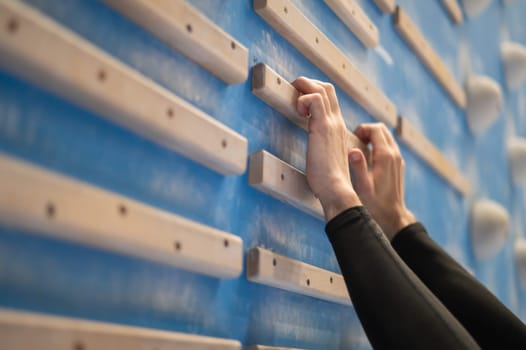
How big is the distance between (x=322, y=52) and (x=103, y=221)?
44 cm

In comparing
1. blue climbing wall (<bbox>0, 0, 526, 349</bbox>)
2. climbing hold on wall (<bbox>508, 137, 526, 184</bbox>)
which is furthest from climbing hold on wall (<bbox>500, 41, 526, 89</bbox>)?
blue climbing wall (<bbox>0, 0, 526, 349</bbox>)

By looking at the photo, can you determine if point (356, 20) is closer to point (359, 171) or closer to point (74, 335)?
point (359, 171)

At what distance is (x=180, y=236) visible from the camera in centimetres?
55

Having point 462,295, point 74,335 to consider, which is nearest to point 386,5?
point 462,295

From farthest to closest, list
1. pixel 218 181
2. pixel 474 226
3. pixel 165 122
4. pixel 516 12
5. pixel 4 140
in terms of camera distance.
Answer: pixel 516 12 → pixel 474 226 → pixel 218 181 → pixel 165 122 → pixel 4 140

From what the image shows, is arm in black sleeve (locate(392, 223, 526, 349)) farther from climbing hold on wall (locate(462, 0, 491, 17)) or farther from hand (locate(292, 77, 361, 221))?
climbing hold on wall (locate(462, 0, 491, 17))

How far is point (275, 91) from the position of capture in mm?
717

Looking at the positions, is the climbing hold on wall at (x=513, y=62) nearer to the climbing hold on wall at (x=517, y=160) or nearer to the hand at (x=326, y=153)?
the climbing hold on wall at (x=517, y=160)

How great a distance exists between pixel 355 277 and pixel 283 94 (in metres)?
0.22

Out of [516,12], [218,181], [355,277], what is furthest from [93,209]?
[516,12]

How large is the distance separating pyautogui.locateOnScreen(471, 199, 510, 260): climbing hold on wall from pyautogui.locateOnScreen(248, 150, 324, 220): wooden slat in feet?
2.57

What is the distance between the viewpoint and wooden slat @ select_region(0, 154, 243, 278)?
417 mm

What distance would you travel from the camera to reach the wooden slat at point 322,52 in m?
0.74

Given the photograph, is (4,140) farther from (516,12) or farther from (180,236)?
(516,12)
